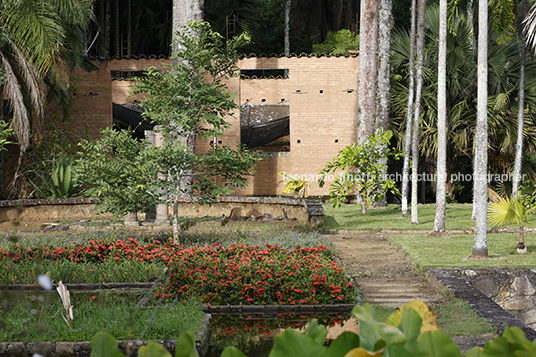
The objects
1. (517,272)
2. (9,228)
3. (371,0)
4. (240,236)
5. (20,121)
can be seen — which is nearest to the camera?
(517,272)

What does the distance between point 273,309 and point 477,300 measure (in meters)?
2.00

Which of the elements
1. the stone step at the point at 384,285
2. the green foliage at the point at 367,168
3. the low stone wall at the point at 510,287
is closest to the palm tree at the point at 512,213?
the low stone wall at the point at 510,287

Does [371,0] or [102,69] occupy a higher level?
[371,0]

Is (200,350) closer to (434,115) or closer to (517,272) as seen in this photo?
(517,272)

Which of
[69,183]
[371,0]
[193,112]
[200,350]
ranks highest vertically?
[371,0]

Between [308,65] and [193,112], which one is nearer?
[193,112]

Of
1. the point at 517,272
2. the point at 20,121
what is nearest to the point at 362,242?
the point at 517,272

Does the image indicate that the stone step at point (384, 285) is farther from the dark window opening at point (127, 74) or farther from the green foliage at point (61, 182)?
the dark window opening at point (127, 74)

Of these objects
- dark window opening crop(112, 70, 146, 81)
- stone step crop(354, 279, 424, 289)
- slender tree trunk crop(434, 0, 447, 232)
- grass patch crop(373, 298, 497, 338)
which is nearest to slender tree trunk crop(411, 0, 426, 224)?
slender tree trunk crop(434, 0, 447, 232)

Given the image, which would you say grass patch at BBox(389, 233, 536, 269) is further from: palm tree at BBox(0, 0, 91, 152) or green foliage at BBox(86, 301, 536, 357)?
palm tree at BBox(0, 0, 91, 152)

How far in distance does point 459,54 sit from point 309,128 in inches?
194

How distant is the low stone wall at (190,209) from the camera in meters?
12.3

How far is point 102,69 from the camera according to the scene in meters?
16.0

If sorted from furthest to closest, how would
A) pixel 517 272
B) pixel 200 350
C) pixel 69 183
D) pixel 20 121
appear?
pixel 69 183 → pixel 20 121 → pixel 517 272 → pixel 200 350
